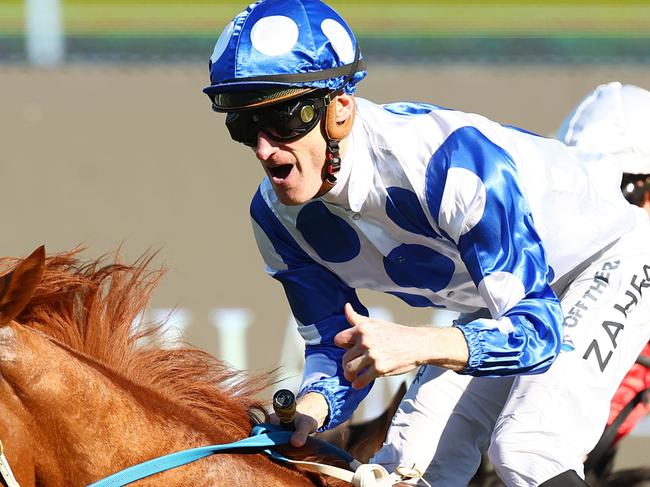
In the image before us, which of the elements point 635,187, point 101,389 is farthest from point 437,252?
point 635,187

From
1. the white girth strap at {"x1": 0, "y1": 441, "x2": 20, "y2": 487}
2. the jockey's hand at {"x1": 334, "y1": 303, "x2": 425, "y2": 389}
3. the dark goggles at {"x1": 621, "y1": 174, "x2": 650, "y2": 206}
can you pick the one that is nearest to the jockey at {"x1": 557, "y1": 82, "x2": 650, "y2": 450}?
the dark goggles at {"x1": 621, "y1": 174, "x2": 650, "y2": 206}

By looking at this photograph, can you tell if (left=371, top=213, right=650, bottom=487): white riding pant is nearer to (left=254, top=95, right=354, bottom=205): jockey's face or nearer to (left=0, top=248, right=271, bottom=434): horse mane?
(left=0, top=248, right=271, bottom=434): horse mane

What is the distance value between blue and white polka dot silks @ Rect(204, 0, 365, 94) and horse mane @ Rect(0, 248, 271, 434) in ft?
1.61

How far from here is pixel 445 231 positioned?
2756 millimetres

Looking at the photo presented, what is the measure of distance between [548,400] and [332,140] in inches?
31.9

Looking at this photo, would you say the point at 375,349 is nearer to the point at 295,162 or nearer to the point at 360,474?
the point at 360,474

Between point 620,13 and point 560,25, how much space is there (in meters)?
0.62

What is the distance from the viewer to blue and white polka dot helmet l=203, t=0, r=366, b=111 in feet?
8.36

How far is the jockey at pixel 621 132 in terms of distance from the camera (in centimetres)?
383

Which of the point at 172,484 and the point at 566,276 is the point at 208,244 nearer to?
the point at 566,276

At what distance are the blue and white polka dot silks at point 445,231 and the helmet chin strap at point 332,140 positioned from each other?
0.16ft

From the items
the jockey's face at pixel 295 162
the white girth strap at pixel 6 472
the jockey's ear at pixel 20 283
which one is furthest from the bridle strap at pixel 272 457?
the jockey's face at pixel 295 162

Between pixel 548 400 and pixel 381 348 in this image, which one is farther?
pixel 548 400

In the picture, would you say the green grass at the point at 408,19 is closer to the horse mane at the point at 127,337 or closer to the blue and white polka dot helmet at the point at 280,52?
the blue and white polka dot helmet at the point at 280,52
